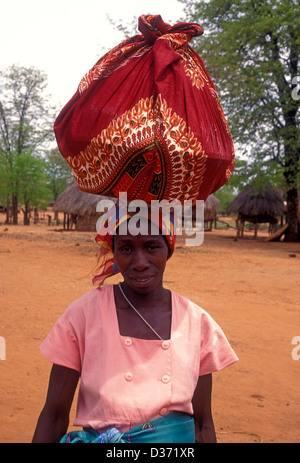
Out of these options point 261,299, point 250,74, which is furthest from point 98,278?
point 250,74

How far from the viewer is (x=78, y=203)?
75.9ft

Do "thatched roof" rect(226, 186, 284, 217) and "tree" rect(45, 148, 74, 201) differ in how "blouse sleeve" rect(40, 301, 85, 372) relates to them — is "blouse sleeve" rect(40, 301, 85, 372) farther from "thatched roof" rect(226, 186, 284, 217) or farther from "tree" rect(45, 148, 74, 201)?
"tree" rect(45, 148, 74, 201)

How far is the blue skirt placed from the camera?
1.37m

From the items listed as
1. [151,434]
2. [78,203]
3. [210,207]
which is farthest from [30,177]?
[151,434]

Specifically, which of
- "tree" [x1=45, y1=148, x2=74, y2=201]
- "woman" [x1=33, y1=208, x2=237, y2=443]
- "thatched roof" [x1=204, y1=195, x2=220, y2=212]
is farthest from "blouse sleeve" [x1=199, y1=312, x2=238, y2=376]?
"tree" [x1=45, y1=148, x2=74, y2=201]

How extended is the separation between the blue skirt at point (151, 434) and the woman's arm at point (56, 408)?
0.06 meters

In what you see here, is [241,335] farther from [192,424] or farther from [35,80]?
[35,80]

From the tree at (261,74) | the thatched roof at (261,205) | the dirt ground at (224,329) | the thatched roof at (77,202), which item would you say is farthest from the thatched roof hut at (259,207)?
the dirt ground at (224,329)

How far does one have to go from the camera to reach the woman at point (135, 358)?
4.75ft

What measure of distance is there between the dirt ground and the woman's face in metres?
1.78

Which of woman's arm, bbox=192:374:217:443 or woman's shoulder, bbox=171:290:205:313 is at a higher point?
woman's shoulder, bbox=171:290:205:313

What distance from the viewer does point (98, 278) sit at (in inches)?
70.7

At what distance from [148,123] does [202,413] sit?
1.06m

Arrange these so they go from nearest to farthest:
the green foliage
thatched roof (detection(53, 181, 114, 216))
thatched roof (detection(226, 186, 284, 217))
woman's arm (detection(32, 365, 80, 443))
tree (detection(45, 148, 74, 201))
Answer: woman's arm (detection(32, 365, 80, 443)), thatched roof (detection(226, 186, 284, 217)), thatched roof (detection(53, 181, 114, 216)), the green foliage, tree (detection(45, 148, 74, 201))
